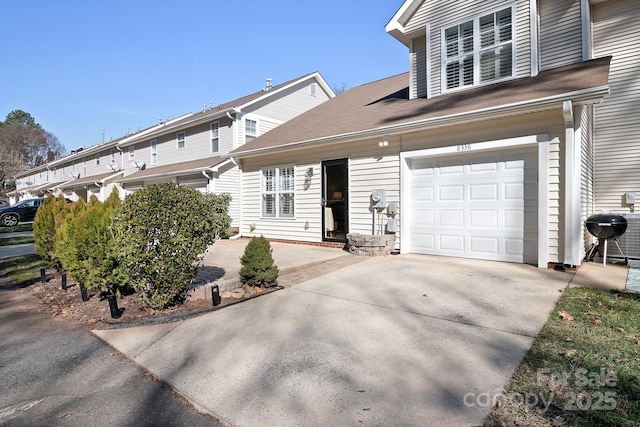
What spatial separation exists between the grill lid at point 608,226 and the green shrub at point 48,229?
1038 cm

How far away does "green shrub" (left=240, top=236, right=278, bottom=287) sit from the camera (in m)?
4.87

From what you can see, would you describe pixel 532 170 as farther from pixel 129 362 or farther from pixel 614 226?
pixel 129 362

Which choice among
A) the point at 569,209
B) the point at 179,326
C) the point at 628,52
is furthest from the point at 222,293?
the point at 628,52

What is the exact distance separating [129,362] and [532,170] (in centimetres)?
671

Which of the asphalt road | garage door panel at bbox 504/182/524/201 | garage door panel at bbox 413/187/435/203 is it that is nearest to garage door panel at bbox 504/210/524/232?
garage door panel at bbox 504/182/524/201

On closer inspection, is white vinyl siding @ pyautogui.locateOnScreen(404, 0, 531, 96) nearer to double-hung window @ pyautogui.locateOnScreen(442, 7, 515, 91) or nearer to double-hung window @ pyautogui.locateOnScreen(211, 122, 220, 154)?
double-hung window @ pyautogui.locateOnScreen(442, 7, 515, 91)

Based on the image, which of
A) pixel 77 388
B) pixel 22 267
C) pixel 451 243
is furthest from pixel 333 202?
pixel 22 267

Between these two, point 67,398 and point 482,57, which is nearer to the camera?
point 67,398

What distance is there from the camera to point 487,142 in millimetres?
6398

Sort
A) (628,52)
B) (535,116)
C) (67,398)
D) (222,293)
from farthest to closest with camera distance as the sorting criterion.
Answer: (628,52) < (535,116) < (222,293) < (67,398)

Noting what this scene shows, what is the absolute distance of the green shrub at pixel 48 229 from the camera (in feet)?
22.0

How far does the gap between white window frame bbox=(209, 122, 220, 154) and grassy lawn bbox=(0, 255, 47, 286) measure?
786 centimetres

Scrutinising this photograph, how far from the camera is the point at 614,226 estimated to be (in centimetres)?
594

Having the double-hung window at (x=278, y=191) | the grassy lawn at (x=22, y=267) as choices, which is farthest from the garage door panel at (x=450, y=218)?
the grassy lawn at (x=22, y=267)
